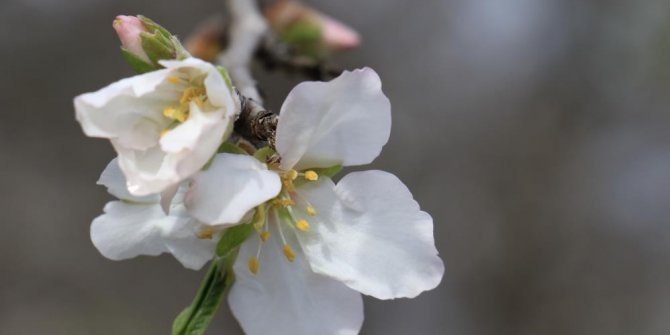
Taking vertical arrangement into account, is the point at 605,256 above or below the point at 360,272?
below

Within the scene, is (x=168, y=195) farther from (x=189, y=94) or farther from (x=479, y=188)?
(x=479, y=188)

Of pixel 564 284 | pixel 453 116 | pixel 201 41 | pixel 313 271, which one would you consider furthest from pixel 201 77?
pixel 453 116

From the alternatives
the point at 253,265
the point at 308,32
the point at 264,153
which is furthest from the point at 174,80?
the point at 308,32

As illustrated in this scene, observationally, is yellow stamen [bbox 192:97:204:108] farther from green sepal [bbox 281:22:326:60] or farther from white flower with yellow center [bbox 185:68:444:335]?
green sepal [bbox 281:22:326:60]

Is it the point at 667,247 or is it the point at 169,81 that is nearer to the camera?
the point at 169,81

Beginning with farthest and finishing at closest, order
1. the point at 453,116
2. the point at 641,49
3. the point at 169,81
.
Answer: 1. the point at 453,116
2. the point at 641,49
3. the point at 169,81

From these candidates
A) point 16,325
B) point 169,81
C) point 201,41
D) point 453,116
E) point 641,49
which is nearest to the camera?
point 169,81

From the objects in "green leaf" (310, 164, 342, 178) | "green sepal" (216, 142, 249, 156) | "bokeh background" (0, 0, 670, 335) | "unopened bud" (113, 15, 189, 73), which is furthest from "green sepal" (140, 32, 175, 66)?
"bokeh background" (0, 0, 670, 335)

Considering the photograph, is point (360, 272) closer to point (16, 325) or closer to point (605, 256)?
point (605, 256)
